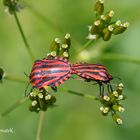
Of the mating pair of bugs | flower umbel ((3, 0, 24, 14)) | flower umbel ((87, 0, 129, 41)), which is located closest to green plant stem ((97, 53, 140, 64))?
flower umbel ((87, 0, 129, 41))

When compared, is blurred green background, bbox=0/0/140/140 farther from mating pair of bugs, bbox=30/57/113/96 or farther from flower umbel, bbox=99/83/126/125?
mating pair of bugs, bbox=30/57/113/96

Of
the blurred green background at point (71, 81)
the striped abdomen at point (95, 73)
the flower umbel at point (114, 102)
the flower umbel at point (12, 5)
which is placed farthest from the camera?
the blurred green background at point (71, 81)

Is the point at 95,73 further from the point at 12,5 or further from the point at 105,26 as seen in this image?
the point at 12,5

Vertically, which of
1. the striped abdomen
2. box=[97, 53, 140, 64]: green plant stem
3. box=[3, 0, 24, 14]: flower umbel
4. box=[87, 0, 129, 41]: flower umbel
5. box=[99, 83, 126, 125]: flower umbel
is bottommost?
box=[99, 83, 126, 125]: flower umbel

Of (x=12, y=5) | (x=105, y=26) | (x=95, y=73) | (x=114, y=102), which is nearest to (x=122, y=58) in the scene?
(x=105, y=26)

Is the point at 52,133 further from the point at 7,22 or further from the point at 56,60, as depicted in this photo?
the point at 56,60

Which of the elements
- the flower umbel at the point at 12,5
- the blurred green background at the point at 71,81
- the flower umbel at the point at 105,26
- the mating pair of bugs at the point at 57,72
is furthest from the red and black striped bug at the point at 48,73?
the blurred green background at the point at 71,81

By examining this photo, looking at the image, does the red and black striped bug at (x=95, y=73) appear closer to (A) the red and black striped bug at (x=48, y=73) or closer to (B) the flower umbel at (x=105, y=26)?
(A) the red and black striped bug at (x=48, y=73)
